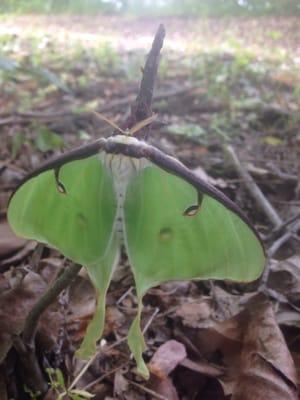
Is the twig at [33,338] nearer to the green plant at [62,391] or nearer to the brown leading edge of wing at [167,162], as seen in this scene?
the green plant at [62,391]

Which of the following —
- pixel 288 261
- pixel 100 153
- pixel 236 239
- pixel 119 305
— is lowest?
pixel 119 305

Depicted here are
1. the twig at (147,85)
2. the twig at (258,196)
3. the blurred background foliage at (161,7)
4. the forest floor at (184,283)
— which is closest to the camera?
the twig at (147,85)

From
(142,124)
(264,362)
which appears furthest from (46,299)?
(264,362)

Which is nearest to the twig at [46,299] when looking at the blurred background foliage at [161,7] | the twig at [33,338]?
the twig at [33,338]

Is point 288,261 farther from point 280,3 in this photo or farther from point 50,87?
point 280,3

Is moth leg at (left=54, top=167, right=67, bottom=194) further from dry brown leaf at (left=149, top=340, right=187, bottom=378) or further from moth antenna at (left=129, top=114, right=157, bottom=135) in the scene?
dry brown leaf at (left=149, top=340, right=187, bottom=378)

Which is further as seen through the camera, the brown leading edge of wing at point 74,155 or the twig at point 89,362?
the twig at point 89,362

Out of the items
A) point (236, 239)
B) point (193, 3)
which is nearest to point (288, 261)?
point (236, 239)
